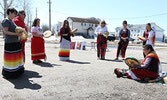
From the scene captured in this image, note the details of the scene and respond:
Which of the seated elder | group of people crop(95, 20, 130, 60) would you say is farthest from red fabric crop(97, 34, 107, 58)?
the seated elder

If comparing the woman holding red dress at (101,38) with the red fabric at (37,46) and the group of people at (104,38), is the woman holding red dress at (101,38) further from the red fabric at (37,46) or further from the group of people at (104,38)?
the red fabric at (37,46)

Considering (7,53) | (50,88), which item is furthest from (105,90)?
(7,53)

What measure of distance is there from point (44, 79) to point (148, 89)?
9.15ft

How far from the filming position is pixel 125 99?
3389mm

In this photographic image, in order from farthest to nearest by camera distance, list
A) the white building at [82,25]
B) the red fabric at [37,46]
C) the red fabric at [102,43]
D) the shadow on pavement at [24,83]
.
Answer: the white building at [82,25]
the red fabric at [102,43]
the red fabric at [37,46]
the shadow on pavement at [24,83]

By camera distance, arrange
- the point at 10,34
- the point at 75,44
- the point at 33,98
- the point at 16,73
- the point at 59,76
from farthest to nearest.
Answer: the point at 75,44 → the point at 59,76 → the point at 16,73 → the point at 10,34 → the point at 33,98

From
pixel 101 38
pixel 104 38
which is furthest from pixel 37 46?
pixel 104 38

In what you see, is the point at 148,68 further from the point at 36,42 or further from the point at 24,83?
the point at 36,42

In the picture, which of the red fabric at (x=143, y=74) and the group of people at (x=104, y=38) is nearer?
the red fabric at (x=143, y=74)

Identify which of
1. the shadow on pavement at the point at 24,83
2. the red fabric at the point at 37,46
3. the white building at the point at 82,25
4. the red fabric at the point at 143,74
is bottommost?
the shadow on pavement at the point at 24,83

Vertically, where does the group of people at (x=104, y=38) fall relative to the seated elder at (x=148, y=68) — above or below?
above

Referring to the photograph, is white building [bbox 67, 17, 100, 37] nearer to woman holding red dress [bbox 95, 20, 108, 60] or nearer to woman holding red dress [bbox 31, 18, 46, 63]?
woman holding red dress [bbox 95, 20, 108, 60]

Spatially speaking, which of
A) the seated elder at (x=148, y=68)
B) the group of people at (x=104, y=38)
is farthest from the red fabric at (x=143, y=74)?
the group of people at (x=104, y=38)

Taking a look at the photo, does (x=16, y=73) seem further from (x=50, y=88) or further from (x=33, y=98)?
(x=33, y=98)
